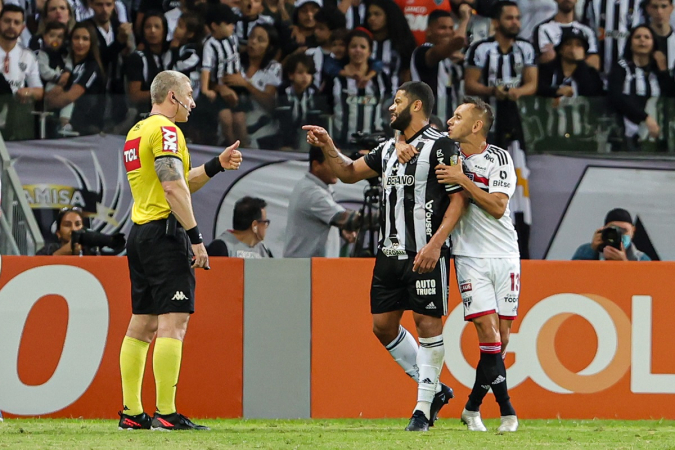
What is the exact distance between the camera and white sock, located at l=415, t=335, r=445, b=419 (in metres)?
5.54

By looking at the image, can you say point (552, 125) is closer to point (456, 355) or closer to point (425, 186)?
point (456, 355)

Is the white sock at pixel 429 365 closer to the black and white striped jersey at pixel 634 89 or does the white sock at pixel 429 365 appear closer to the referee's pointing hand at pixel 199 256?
the referee's pointing hand at pixel 199 256

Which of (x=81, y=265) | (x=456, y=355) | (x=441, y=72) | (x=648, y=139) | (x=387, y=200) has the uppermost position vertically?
(x=441, y=72)

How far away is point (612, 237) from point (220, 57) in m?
4.57

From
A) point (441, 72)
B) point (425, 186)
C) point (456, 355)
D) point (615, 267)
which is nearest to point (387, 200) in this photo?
point (425, 186)

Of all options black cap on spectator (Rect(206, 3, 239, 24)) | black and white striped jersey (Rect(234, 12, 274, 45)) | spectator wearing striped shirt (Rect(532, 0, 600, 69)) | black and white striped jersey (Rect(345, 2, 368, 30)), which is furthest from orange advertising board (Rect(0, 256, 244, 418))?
spectator wearing striped shirt (Rect(532, 0, 600, 69))

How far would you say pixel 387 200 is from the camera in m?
5.73

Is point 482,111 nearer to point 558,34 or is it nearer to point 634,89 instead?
point 634,89

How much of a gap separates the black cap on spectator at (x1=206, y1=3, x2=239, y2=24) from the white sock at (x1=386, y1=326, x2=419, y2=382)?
5.80 metres

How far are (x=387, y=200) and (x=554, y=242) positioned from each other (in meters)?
4.40

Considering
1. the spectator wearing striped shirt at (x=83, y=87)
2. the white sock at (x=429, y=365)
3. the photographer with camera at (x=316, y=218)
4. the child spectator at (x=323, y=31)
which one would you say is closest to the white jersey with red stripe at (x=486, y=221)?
the white sock at (x=429, y=365)

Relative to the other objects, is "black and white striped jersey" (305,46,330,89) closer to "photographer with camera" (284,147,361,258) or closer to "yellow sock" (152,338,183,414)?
"photographer with camera" (284,147,361,258)

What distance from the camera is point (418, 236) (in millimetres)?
5617

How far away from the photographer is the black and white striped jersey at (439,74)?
1041 centimetres
